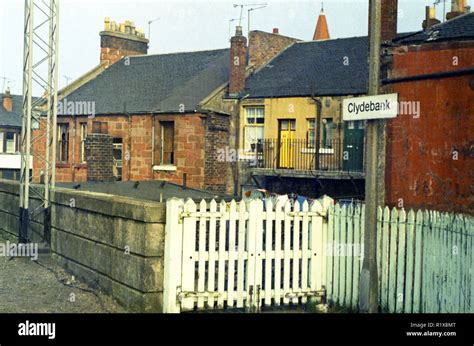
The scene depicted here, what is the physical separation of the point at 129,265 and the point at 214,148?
1523cm

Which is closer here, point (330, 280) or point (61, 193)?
point (330, 280)

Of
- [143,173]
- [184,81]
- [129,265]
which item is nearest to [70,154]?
[143,173]

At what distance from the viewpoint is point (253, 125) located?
24.0 m

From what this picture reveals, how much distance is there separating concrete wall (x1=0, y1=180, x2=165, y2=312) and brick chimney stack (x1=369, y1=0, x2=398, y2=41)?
11404mm

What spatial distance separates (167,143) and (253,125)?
3999 mm

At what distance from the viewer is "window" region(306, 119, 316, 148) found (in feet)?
73.5

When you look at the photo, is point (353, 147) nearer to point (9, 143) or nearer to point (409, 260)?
point (409, 260)

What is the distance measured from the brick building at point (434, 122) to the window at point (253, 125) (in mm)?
8275

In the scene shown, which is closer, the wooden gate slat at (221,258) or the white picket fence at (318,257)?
the white picket fence at (318,257)

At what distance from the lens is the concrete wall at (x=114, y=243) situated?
7.88 meters

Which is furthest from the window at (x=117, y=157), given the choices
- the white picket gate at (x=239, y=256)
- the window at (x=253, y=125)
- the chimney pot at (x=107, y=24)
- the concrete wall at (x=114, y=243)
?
the white picket gate at (x=239, y=256)

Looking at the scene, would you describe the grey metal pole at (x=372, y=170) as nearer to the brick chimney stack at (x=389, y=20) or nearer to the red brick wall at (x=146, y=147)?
the brick chimney stack at (x=389, y=20)
